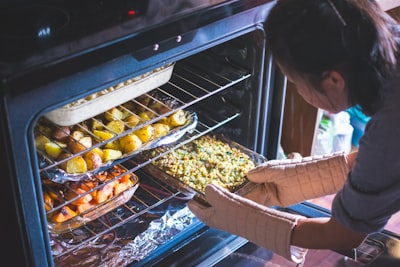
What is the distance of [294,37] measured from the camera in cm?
110

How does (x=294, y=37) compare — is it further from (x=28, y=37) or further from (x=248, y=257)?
(x=248, y=257)

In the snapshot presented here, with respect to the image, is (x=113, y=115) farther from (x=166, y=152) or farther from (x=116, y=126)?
(x=166, y=152)

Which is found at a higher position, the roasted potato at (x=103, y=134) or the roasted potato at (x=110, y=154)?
the roasted potato at (x=103, y=134)

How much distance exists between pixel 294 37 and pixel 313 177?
54cm

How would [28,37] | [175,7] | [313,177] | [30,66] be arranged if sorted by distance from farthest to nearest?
[313,177] → [175,7] → [28,37] → [30,66]

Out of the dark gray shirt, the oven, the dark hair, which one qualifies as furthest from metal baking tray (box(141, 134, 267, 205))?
the dark hair

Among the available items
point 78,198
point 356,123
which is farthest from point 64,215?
point 356,123

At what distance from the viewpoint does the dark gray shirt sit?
115cm

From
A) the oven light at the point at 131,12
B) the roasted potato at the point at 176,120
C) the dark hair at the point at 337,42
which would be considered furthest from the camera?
the roasted potato at the point at 176,120

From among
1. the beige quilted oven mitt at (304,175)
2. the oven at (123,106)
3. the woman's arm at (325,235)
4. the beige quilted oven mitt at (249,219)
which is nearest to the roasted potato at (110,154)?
the oven at (123,106)

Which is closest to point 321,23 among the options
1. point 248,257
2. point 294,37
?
point 294,37

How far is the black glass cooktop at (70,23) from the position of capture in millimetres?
1096

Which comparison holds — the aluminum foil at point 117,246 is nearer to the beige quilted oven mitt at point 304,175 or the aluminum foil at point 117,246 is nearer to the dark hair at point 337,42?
the beige quilted oven mitt at point 304,175

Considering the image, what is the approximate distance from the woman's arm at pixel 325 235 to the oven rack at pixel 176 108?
42 centimetres
